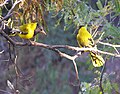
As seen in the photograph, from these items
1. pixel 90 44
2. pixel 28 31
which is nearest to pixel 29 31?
pixel 28 31

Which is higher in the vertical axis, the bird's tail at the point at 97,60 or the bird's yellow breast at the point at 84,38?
the bird's yellow breast at the point at 84,38

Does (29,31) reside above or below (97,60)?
above

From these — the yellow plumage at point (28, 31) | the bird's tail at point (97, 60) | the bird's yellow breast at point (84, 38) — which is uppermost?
the yellow plumage at point (28, 31)

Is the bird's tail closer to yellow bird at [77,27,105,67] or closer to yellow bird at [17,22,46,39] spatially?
yellow bird at [77,27,105,67]

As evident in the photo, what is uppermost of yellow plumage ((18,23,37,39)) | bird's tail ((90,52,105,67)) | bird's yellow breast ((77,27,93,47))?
yellow plumage ((18,23,37,39))

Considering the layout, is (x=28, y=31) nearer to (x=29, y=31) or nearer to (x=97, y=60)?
(x=29, y=31)

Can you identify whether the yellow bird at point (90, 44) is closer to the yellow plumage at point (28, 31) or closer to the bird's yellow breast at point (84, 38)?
the bird's yellow breast at point (84, 38)

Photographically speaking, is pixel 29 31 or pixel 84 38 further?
pixel 84 38

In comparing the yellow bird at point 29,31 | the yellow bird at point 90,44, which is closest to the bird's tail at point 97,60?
the yellow bird at point 90,44

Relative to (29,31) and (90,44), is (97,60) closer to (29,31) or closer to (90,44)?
(90,44)

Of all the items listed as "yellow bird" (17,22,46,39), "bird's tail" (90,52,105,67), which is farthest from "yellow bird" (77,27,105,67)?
"yellow bird" (17,22,46,39)

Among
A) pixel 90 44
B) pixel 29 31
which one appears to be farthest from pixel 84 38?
pixel 29 31

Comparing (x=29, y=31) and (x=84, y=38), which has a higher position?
(x=29, y=31)

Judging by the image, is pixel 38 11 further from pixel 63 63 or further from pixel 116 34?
pixel 63 63
